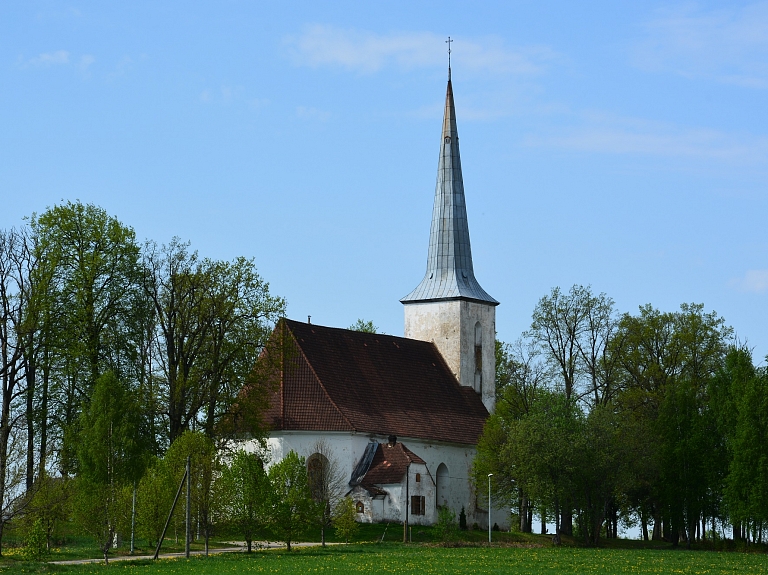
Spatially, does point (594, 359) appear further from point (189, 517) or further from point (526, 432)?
point (189, 517)

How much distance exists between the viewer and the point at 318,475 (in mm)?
56844

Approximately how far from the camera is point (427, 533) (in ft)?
184

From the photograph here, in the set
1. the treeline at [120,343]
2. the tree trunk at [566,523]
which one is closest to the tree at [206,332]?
the treeline at [120,343]

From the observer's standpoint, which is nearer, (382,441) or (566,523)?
(382,441)

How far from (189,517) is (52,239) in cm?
1357

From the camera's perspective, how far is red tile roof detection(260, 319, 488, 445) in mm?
58125

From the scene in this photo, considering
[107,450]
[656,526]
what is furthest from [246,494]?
[656,526]

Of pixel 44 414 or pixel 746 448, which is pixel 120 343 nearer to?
pixel 44 414

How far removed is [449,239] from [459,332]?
Answer: 17.3ft

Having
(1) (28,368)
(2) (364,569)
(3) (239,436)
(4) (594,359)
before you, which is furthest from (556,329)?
(2) (364,569)

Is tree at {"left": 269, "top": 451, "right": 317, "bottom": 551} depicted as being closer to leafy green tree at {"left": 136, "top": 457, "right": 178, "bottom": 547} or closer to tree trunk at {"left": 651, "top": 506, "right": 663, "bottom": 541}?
leafy green tree at {"left": 136, "top": 457, "right": 178, "bottom": 547}

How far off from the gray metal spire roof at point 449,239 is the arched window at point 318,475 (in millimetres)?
14472

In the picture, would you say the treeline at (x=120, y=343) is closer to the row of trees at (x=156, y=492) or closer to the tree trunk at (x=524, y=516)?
the row of trees at (x=156, y=492)

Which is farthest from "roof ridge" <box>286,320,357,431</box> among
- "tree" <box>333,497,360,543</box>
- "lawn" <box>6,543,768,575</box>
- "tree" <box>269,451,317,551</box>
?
"lawn" <box>6,543,768,575</box>
